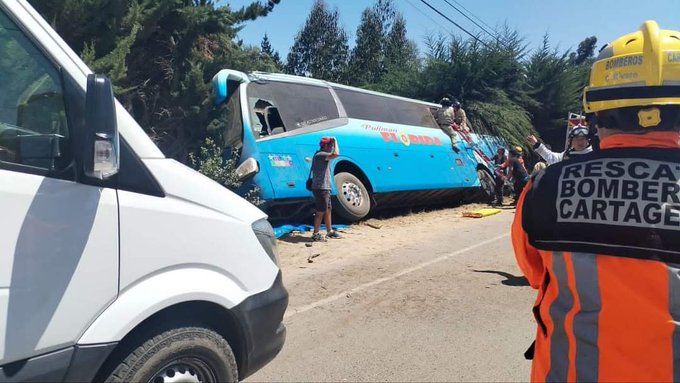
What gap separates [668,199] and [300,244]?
687 cm

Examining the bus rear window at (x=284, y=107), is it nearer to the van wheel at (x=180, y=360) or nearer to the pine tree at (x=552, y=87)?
the van wheel at (x=180, y=360)

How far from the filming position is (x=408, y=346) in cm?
421

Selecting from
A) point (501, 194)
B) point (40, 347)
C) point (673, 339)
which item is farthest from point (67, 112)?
point (501, 194)

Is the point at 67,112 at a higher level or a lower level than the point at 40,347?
higher

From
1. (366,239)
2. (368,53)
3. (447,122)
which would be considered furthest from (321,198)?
(368,53)

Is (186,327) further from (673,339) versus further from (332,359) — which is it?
(673,339)

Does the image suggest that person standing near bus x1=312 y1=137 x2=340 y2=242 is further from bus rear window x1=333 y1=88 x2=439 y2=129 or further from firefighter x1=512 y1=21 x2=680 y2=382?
firefighter x1=512 y1=21 x2=680 y2=382

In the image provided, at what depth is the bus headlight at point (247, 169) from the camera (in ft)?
25.6

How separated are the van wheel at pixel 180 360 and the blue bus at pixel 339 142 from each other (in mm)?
5223

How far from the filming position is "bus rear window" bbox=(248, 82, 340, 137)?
845 cm

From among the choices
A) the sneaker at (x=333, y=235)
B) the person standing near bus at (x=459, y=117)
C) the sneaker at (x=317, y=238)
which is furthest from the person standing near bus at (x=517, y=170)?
the sneaker at (x=317, y=238)

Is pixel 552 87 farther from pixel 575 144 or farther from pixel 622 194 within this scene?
pixel 622 194

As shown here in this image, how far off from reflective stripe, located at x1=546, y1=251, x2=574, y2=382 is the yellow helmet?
1.59 ft

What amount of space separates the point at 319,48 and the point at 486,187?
51.7ft
